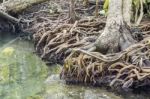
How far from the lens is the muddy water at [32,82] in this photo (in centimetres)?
843

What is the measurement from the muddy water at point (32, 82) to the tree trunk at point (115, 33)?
3.58ft

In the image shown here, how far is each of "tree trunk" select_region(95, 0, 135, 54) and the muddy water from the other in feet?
3.58

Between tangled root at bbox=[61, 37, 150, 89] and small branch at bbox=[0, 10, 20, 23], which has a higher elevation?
small branch at bbox=[0, 10, 20, 23]

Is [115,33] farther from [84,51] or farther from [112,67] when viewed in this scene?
[112,67]

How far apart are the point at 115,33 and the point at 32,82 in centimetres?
203

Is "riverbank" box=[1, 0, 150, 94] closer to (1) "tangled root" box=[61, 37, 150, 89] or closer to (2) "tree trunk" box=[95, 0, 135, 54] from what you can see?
(1) "tangled root" box=[61, 37, 150, 89]

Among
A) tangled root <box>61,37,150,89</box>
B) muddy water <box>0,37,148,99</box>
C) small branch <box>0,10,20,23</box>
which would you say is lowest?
muddy water <box>0,37,148,99</box>

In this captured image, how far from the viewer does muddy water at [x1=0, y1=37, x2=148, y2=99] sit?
27.7 feet

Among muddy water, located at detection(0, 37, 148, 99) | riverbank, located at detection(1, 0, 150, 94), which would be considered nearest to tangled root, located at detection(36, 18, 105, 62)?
riverbank, located at detection(1, 0, 150, 94)

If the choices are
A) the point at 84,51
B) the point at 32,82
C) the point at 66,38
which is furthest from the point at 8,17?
the point at 84,51

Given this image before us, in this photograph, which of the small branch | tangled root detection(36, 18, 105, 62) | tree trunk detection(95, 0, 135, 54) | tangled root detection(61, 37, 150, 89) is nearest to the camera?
tangled root detection(61, 37, 150, 89)

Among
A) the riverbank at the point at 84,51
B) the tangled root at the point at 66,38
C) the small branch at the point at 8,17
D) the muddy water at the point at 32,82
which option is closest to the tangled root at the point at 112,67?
the riverbank at the point at 84,51

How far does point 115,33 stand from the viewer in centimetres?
938

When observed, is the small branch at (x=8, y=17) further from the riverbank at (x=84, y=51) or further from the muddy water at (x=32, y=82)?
the muddy water at (x=32, y=82)
